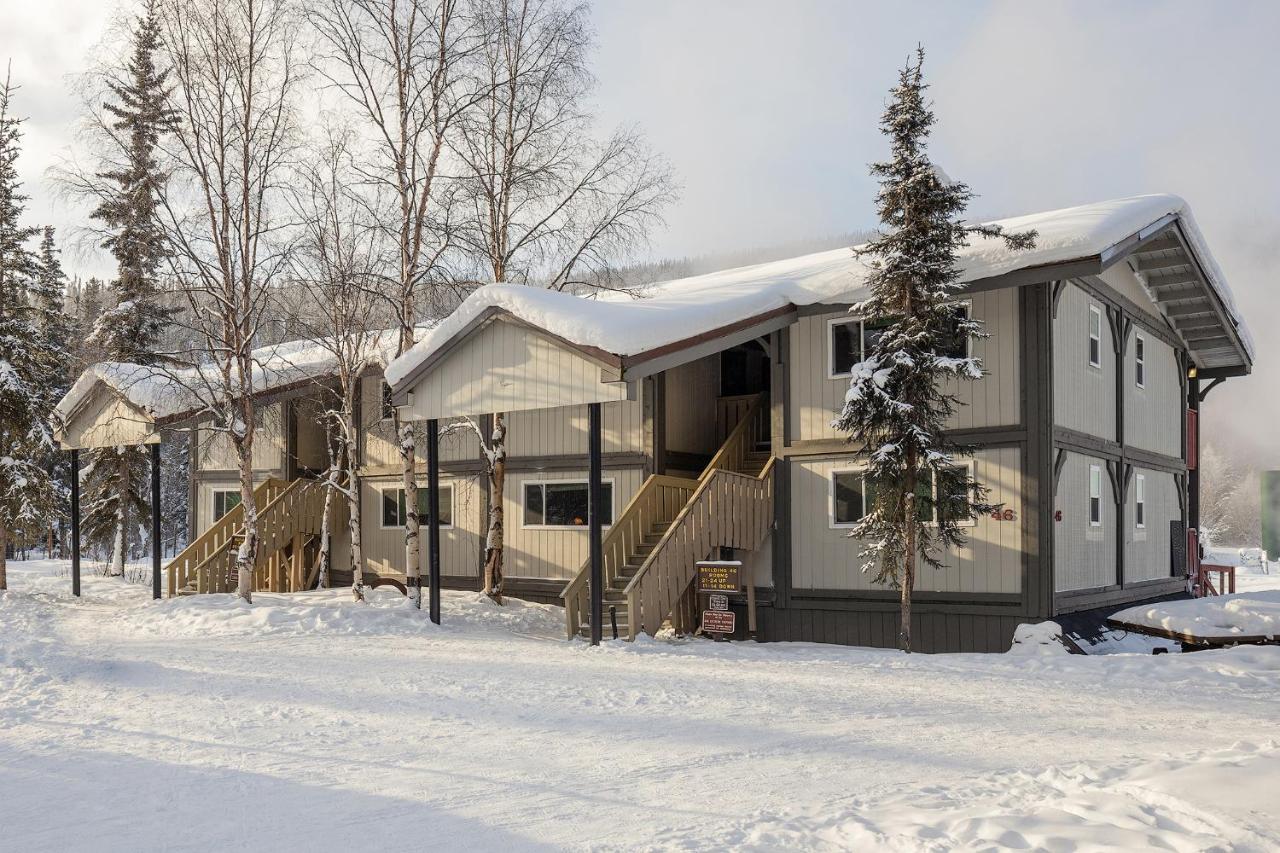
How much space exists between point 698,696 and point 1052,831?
5.00 metres

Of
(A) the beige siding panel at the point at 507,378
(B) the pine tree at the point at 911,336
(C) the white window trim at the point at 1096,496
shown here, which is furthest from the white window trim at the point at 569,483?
(C) the white window trim at the point at 1096,496

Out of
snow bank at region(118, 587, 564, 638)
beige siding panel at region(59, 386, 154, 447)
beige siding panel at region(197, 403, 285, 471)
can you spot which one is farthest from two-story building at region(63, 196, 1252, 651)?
beige siding panel at region(197, 403, 285, 471)

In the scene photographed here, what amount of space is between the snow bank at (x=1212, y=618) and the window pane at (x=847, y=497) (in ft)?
12.9

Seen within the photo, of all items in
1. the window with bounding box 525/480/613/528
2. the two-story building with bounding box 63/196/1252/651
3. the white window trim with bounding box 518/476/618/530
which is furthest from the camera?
the window with bounding box 525/480/613/528

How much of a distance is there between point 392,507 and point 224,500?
6.18m

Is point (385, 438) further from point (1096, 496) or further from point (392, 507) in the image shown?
point (1096, 496)

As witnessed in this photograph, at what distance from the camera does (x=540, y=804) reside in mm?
6605

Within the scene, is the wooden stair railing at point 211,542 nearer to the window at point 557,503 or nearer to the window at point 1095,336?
the window at point 557,503

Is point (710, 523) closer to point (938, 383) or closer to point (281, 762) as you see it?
point (938, 383)

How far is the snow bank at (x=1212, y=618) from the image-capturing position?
47.4ft

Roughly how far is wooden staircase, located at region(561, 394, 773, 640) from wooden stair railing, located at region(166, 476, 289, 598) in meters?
8.95

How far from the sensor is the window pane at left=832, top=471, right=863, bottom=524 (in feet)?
54.1

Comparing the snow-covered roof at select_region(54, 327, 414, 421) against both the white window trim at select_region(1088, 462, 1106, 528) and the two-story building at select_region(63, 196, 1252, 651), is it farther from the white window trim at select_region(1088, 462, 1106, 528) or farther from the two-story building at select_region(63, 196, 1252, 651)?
the white window trim at select_region(1088, 462, 1106, 528)

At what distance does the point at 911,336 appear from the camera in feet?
45.3
